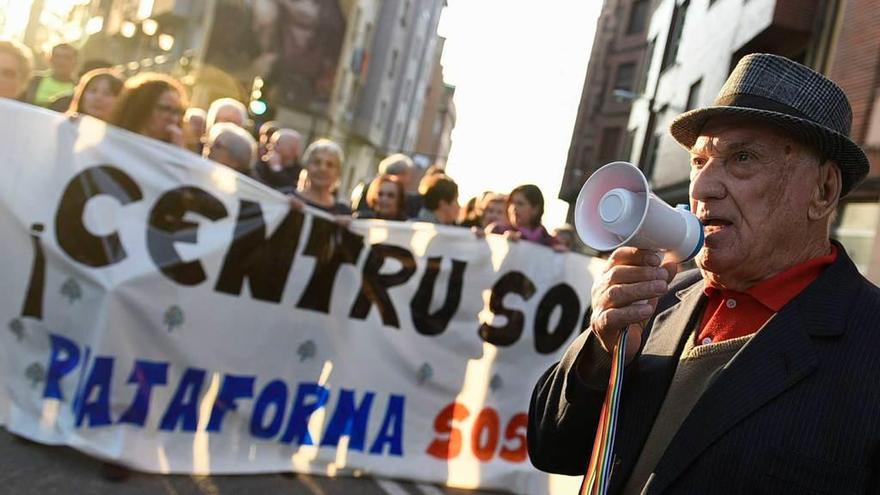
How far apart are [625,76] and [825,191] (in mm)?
44150

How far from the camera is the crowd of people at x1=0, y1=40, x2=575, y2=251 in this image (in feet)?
17.3

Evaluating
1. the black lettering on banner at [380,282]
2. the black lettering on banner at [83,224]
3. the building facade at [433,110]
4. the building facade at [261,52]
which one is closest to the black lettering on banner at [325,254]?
the black lettering on banner at [380,282]

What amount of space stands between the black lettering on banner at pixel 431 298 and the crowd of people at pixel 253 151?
0.34 m

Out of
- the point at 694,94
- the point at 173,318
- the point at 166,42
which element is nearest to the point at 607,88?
the point at 166,42

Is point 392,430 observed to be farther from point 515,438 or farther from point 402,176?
point 402,176

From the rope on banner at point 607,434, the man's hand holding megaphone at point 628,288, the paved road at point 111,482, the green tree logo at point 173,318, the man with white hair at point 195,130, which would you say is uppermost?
the man with white hair at point 195,130

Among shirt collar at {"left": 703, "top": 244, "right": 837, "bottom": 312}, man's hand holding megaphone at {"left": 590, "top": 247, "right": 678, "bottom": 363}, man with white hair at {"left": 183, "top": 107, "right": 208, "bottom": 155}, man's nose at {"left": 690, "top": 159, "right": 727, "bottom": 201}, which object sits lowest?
man's hand holding megaphone at {"left": 590, "top": 247, "right": 678, "bottom": 363}

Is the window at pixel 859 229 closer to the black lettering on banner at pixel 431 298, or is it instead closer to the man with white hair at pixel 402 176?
the man with white hair at pixel 402 176

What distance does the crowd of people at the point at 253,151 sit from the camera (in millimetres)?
5281

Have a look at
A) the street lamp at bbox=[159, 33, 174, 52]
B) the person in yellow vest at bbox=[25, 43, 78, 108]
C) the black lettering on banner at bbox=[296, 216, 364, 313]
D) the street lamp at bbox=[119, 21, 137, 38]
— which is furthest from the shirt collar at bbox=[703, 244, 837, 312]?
the street lamp at bbox=[119, 21, 137, 38]

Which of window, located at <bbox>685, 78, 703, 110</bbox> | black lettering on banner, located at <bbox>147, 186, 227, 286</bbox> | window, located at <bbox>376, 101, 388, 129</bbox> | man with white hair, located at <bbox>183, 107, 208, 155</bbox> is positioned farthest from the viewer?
window, located at <bbox>376, 101, 388, 129</bbox>

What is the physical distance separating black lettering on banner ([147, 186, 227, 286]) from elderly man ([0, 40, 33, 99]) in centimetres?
162

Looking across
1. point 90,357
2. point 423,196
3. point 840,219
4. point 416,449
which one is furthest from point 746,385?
point 840,219

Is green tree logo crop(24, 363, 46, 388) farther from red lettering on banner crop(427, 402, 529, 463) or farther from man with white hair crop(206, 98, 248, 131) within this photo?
man with white hair crop(206, 98, 248, 131)
